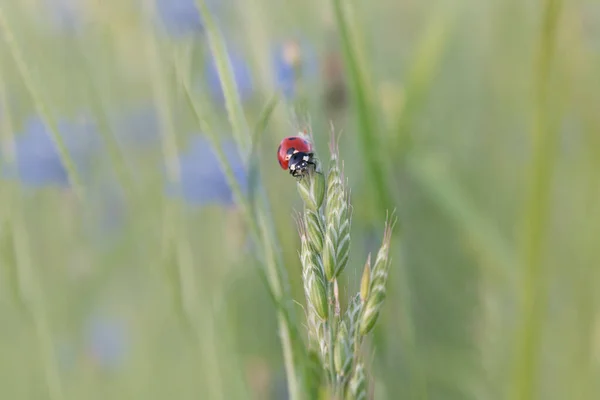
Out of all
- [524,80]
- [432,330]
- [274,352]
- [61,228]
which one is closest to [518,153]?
[524,80]

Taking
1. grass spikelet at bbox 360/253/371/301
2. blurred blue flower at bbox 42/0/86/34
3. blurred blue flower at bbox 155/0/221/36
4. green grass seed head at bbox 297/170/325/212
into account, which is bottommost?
grass spikelet at bbox 360/253/371/301

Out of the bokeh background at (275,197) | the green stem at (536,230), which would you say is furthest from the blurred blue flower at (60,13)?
the green stem at (536,230)

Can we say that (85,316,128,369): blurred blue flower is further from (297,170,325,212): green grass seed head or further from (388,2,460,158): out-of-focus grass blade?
(297,170,325,212): green grass seed head

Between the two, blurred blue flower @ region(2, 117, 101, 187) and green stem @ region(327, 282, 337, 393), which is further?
blurred blue flower @ region(2, 117, 101, 187)

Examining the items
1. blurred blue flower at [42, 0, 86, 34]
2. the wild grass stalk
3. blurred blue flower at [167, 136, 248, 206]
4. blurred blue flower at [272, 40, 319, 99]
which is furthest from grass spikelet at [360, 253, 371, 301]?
blurred blue flower at [42, 0, 86, 34]

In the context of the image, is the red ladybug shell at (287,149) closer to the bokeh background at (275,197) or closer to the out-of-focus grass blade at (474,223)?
the bokeh background at (275,197)

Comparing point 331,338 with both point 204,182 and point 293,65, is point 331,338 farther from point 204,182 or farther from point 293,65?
point 204,182

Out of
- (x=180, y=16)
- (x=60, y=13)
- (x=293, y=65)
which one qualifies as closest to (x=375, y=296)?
(x=293, y=65)
